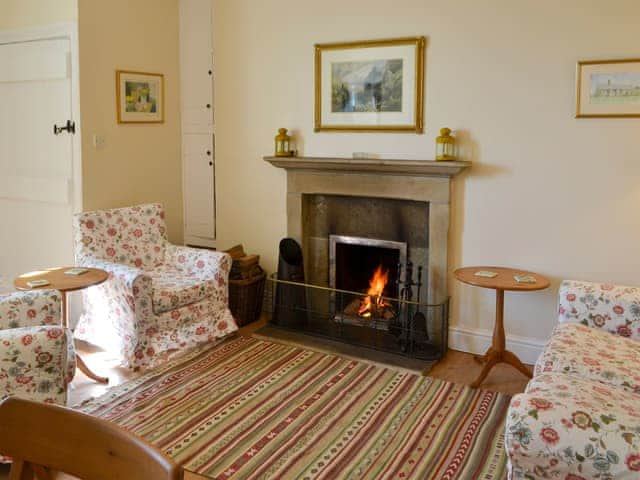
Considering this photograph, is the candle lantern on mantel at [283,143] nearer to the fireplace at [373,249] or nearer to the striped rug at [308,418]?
the fireplace at [373,249]

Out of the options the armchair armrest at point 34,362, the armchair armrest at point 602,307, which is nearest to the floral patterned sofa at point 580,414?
the armchair armrest at point 602,307

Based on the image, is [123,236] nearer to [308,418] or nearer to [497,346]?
[308,418]

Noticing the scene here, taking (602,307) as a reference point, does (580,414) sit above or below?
below

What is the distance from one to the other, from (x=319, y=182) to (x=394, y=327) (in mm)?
1142

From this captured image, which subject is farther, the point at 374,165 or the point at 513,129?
the point at 374,165

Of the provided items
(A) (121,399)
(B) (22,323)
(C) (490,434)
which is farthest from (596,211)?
(B) (22,323)

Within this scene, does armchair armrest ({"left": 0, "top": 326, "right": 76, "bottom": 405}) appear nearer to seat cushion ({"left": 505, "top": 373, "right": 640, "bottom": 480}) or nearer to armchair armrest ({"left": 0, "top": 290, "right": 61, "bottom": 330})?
armchair armrest ({"left": 0, "top": 290, "right": 61, "bottom": 330})

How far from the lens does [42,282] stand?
11.8 feet

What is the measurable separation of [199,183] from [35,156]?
1.22 meters

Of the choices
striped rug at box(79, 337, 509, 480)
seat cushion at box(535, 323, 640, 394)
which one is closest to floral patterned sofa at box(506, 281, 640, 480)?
seat cushion at box(535, 323, 640, 394)

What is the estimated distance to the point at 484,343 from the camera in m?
4.30

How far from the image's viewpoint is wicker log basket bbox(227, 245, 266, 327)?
4781 mm

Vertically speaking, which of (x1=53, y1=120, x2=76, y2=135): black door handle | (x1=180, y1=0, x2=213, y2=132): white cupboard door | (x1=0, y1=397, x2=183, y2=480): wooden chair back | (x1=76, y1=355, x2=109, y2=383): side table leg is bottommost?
(x1=76, y1=355, x2=109, y2=383): side table leg

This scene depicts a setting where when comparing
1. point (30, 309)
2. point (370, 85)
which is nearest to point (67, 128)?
point (30, 309)
